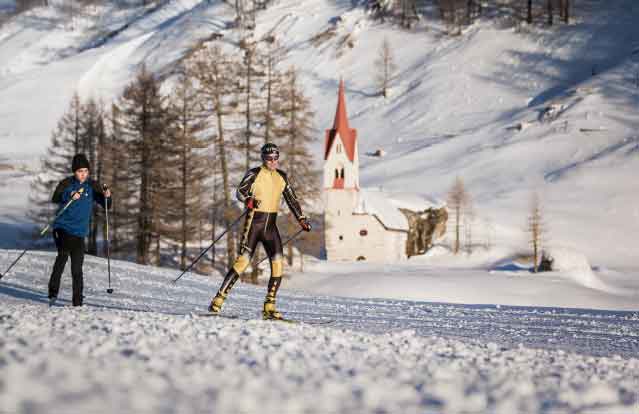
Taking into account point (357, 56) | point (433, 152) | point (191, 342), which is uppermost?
point (357, 56)

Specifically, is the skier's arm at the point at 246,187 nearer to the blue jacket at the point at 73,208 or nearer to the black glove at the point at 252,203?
the black glove at the point at 252,203

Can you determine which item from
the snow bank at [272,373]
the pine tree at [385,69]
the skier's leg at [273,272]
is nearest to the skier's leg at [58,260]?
the snow bank at [272,373]

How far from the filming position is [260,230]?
8.30m

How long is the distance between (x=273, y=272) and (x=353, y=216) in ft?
124

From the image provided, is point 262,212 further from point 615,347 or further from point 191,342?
point 615,347

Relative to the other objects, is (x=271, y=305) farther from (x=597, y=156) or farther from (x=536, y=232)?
(x=597, y=156)

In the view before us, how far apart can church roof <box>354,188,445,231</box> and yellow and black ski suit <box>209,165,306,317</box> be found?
121 feet

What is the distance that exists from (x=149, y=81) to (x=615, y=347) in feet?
74.3

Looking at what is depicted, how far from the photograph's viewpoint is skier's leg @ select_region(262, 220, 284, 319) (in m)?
8.17

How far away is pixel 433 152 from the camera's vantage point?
219 ft

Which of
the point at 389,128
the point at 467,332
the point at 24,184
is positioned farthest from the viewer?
the point at 389,128

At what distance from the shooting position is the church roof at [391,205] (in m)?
45.8

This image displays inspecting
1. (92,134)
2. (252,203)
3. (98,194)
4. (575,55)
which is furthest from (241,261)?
(575,55)

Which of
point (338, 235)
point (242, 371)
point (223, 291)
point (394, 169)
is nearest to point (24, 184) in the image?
point (338, 235)
